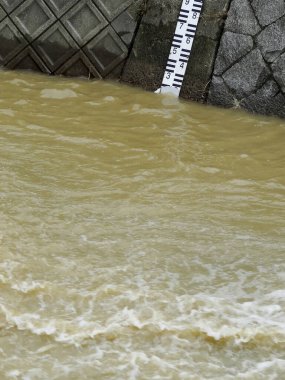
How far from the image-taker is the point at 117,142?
5773mm

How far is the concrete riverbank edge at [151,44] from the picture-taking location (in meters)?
6.70

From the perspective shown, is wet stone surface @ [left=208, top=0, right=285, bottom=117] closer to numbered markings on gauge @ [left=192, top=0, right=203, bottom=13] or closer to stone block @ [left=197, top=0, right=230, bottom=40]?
stone block @ [left=197, top=0, right=230, bottom=40]

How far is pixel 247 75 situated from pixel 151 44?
0.92 m

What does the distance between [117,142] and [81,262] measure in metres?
1.98

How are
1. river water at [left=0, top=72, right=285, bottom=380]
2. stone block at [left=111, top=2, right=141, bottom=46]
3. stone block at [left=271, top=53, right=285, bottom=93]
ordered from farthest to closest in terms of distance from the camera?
stone block at [left=111, top=2, right=141, bottom=46]
stone block at [left=271, top=53, right=285, bottom=93]
river water at [left=0, top=72, right=285, bottom=380]

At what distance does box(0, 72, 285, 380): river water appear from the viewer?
3297 mm

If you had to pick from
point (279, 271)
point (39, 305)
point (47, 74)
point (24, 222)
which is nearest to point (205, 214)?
point (279, 271)

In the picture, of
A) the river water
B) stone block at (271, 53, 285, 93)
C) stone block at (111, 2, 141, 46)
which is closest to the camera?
the river water

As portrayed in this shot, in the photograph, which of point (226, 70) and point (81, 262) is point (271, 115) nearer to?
point (226, 70)

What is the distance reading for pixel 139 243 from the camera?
416cm

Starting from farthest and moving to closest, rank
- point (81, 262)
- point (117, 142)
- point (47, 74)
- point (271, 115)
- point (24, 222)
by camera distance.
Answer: point (47, 74)
point (271, 115)
point (117, 142)
point (24, 222)
point (81, 262)

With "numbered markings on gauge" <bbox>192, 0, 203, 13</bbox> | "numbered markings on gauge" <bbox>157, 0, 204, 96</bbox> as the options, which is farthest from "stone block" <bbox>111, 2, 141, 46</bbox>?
"numbered markings on gauge" <bbox>192, 0, 203, 13</bbox>

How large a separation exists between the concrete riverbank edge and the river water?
1.26 feet

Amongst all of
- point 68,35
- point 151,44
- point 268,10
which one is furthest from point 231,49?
point 68,35
